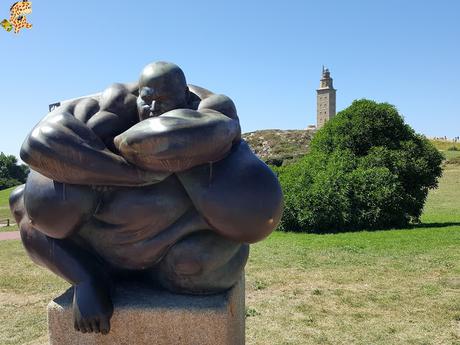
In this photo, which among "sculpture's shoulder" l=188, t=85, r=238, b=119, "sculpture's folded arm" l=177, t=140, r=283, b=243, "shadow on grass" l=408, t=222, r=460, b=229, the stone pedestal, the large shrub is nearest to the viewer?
"sculpture's folded arm" l=177, t=140, r=283, b=243

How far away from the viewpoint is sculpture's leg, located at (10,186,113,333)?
92.3 inches

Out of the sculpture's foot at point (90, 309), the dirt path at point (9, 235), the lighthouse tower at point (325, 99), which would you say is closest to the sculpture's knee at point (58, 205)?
the sculpture's foot at point (90, 309)

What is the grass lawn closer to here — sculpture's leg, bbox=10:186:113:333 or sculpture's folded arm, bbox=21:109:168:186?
sculpture's leg, bbox=10:186:113:333

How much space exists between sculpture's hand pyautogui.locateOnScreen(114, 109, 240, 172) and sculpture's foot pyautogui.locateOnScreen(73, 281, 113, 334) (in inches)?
26.6

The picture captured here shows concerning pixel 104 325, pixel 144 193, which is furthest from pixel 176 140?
pixel 104 325

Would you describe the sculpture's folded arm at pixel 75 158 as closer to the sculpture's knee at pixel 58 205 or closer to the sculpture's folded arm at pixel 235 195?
the sculpture's knee at pixel 58 205

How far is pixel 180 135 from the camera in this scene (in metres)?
2.17

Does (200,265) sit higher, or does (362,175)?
(200,265)

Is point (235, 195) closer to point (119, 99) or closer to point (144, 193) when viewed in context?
point (144, 193)

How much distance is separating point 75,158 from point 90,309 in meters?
0.74

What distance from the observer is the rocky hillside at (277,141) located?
31831 mm

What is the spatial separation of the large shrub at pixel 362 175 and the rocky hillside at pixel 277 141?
679 inches

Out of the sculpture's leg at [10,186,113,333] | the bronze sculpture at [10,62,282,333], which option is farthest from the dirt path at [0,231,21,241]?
the bronze sculpture at [10,62,282,333]

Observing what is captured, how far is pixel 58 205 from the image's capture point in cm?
232
